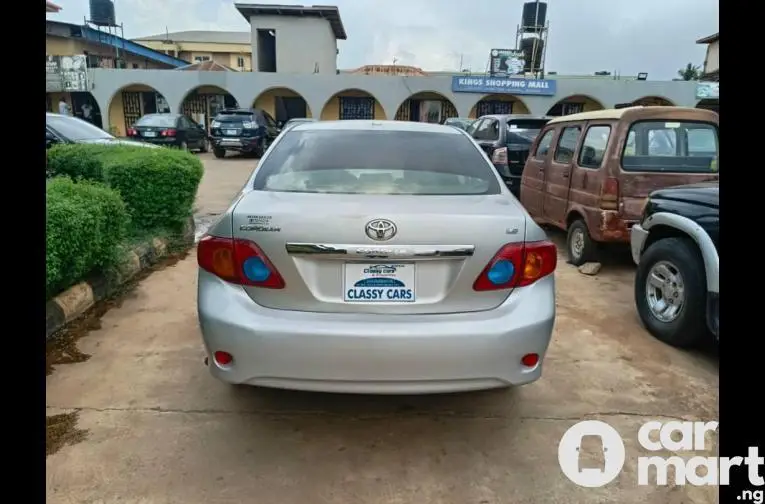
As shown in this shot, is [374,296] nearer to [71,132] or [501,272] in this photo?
[501,272]

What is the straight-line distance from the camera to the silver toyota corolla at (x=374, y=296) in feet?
8.05

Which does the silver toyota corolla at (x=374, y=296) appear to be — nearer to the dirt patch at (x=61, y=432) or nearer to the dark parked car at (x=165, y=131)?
the dirt patch at (x=61, y=432)

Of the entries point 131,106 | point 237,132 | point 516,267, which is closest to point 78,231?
point 516,267

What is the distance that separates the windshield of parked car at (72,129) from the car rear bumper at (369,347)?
8.03 metres

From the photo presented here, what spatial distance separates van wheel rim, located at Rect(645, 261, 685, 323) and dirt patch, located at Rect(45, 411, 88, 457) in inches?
150

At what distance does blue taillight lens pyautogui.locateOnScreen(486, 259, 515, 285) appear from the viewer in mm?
2562

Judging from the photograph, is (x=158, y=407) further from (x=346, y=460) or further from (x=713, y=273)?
(x=713, y=273)

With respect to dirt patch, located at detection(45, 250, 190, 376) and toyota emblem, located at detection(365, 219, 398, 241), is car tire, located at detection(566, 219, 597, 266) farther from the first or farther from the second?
dirt patch, located at detection(45, 250, 190, 376)

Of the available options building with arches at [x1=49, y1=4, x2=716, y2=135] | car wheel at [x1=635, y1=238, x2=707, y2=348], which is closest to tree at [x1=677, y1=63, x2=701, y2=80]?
building with arches at [x1=49, y1=4, x2=716, y2=135]

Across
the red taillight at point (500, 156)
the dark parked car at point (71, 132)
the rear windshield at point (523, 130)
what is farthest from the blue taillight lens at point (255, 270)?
the rear windshield at point (523, 130)

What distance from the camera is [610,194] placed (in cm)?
564
